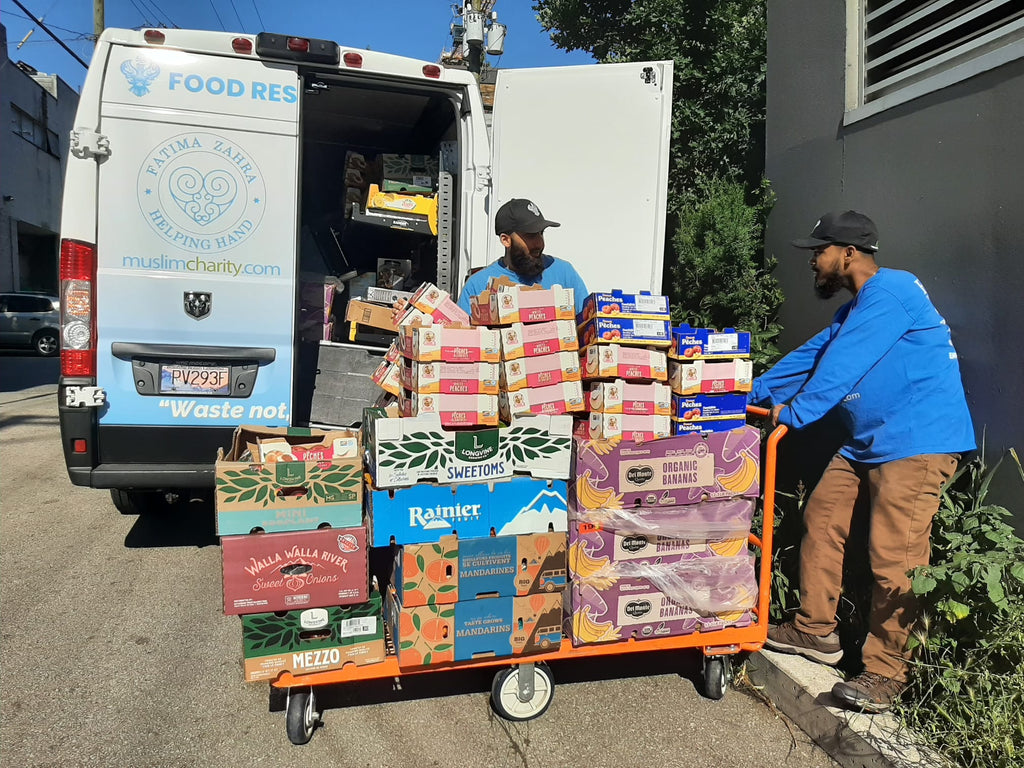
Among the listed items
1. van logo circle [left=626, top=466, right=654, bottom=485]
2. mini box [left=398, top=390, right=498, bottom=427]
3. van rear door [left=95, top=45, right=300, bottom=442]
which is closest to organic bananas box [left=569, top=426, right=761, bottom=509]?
van logo circle [left=626, top=466, right=654, bottom=485]

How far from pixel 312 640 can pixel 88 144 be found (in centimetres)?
267

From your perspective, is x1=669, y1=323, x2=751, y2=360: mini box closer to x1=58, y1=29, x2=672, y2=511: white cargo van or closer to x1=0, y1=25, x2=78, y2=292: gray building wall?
x1=58, y1=29, x2=672, y2=511: white cargo van

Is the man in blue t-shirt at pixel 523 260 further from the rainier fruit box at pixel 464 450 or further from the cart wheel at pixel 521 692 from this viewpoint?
the cart wheel at pixel 521 692

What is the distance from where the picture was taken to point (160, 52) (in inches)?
151

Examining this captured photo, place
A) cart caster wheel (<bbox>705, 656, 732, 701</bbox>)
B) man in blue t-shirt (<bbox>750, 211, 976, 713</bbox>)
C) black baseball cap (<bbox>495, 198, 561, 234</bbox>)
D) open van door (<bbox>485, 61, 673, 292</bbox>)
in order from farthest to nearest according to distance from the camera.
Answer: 1. open van door (<bbox>485, 61, 673, 292</bbox>)
2. black baseball cap (<bbox>495, 198, 561, 234</bbox>)
3. cart caster wheel (<bbox>705, 656, 732, 701</bbox>)
4. man in blue t-shirt (<bbox>750, 211, 976, 713</bbox>)

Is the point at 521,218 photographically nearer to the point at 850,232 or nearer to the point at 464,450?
the point at 464,450

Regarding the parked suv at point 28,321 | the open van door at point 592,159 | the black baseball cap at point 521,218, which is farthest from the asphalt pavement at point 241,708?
the parked suv at point 28,321

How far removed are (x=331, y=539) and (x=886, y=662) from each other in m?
2.28

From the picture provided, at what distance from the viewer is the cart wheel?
121 inches

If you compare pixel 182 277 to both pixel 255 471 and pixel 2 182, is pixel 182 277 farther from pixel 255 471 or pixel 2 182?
pixel 2 182

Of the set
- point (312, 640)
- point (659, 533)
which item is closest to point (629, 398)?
point (659, 533)

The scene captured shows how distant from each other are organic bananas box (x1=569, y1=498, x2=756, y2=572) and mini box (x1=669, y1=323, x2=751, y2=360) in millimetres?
626

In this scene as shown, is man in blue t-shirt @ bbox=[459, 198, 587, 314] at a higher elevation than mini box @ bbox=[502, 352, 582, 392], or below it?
higher

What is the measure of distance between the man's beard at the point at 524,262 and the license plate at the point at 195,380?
162 cm
